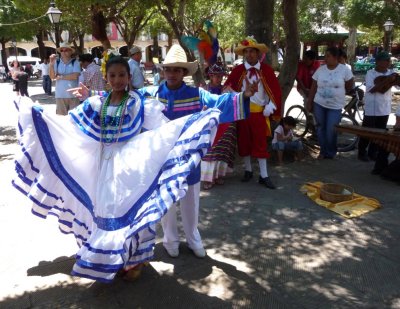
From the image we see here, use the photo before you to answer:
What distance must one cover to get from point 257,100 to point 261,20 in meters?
1.91

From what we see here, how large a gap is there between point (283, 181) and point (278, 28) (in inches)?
934

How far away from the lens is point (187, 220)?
3723 millimetres

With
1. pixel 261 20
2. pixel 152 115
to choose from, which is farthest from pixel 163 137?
pixel 261 20

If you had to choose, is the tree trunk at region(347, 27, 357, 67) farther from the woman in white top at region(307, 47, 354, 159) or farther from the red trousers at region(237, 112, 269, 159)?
the red trousers at region(237, 112, 269, 159)

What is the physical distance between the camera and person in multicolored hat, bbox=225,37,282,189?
5363mm

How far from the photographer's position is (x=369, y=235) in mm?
4246

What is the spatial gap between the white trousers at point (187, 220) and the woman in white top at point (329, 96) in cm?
359

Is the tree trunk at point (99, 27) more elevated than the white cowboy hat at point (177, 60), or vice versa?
the tree trunk at point (99, 27)

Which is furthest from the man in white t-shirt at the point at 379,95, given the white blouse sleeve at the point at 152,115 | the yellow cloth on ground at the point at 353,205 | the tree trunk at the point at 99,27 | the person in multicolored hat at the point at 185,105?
the tree trunk at the point at 99,27

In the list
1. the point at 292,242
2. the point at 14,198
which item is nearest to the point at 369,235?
the point at 292,242

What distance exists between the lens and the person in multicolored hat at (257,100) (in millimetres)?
5363

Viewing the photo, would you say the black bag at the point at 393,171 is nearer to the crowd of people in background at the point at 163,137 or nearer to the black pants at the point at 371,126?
the black pants at the point at 371,126

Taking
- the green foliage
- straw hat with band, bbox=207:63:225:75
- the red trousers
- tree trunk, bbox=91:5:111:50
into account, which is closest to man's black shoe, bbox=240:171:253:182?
the red trousers

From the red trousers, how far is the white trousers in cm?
209
